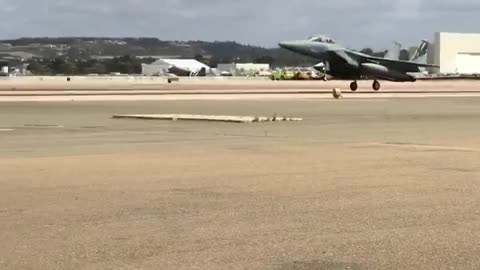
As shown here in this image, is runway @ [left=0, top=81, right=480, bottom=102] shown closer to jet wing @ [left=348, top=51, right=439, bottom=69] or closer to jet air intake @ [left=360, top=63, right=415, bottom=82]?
jet air intake @ [left=360, top=63, right=415, bottom=82]

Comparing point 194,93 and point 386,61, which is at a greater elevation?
point 386,61

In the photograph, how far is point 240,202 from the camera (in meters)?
11.9

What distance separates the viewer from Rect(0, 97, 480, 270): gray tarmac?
341 inches

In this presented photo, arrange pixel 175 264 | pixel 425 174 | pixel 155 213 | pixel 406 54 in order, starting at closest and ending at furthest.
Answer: pixel 175 264 → pixel 155 213 → pixel 425 174 → pixel 406 54

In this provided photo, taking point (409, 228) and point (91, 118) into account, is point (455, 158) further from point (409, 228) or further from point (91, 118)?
point (91, 118)

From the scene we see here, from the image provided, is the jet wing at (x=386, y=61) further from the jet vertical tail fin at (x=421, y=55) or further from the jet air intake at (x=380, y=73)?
the jet vertical tail fin at (x=421, y=55)

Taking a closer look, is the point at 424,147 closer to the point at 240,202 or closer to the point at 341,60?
the point at 240,202

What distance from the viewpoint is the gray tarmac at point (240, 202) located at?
28.4ft

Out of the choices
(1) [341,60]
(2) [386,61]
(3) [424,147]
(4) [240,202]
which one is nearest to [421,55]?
(2) [386,61]

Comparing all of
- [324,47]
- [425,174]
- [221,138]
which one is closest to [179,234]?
[425,174]

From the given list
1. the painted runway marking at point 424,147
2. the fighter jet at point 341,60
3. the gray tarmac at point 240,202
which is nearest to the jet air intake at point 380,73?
the fighter jet at point 341,60

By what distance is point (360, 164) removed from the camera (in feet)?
55.5

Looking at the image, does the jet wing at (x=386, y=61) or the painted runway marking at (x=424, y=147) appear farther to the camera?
the jet wing at (x=386, y=61)

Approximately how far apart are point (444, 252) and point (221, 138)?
15.8 meters
